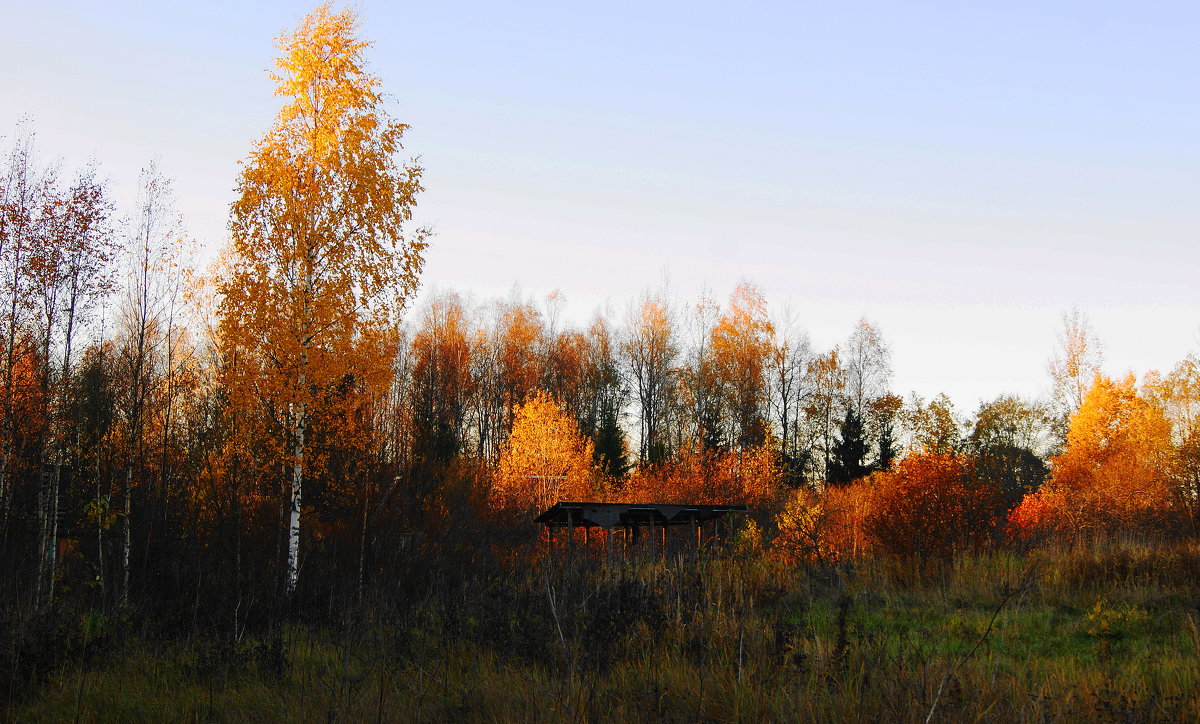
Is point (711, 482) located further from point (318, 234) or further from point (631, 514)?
point (318, 234)

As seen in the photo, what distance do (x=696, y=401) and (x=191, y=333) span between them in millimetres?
22462

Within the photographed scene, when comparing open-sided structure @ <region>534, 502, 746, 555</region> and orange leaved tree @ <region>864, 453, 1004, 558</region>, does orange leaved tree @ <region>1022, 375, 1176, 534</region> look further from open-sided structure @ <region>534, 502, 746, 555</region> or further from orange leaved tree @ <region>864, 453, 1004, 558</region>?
open-sided structure @ <region>534, 502, 746, 555</region>

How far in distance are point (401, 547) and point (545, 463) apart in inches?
641

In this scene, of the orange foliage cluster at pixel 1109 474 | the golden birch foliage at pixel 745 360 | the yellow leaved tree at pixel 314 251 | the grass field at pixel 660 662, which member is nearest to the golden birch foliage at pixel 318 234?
the yellow leaved tree at pixel 314 251

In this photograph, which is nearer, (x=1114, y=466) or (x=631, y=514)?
(x=631, y=514)

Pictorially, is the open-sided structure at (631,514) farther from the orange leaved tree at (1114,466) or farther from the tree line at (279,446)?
the orange leaved tree at (1114,466)

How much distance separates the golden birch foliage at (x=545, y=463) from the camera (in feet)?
90.9

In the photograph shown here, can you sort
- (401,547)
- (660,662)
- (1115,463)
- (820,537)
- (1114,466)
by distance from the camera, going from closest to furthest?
1. (660,662)
2. (401,547)
3. (820,537)
4. (1114,466)
5. (1115,463)

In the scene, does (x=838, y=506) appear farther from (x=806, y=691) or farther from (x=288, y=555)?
(x=806, y=691)

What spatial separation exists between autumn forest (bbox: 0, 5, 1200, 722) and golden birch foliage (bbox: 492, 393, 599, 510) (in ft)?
0.41

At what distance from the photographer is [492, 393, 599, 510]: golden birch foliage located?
2770 cm

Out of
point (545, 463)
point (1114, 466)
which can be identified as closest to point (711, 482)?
point (545, 463)

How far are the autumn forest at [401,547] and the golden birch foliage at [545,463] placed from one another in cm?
12

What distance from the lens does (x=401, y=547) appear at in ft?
40.5
